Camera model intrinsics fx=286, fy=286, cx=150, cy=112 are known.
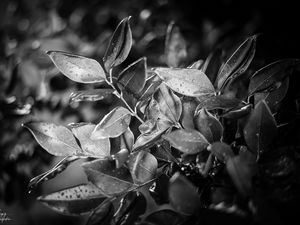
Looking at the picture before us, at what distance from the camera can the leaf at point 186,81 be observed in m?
0.50

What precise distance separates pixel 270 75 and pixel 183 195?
0.27m

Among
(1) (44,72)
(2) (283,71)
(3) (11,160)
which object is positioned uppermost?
(2) (283,71)

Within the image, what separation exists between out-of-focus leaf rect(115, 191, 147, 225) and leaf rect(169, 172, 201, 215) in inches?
4.3

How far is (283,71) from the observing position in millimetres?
508

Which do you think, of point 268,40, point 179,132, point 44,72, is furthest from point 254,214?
point 44,72

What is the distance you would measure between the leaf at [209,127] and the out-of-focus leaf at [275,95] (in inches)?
4.5

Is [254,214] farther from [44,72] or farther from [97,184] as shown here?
[44,72]

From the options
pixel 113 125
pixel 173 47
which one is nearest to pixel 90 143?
pixel 113 125

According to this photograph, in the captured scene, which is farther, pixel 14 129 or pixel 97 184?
pixel 14 129

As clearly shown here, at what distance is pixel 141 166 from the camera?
49 centimetres

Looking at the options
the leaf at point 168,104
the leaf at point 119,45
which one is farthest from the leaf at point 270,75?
the leaf at point 119,45

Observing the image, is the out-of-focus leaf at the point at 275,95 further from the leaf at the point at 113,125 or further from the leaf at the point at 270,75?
the leaf at the point at 113,125

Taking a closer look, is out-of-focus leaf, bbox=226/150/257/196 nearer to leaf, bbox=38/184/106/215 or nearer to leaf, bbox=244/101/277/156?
leaf, bbox=244/101/277/156

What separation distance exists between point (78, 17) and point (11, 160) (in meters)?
0.79
